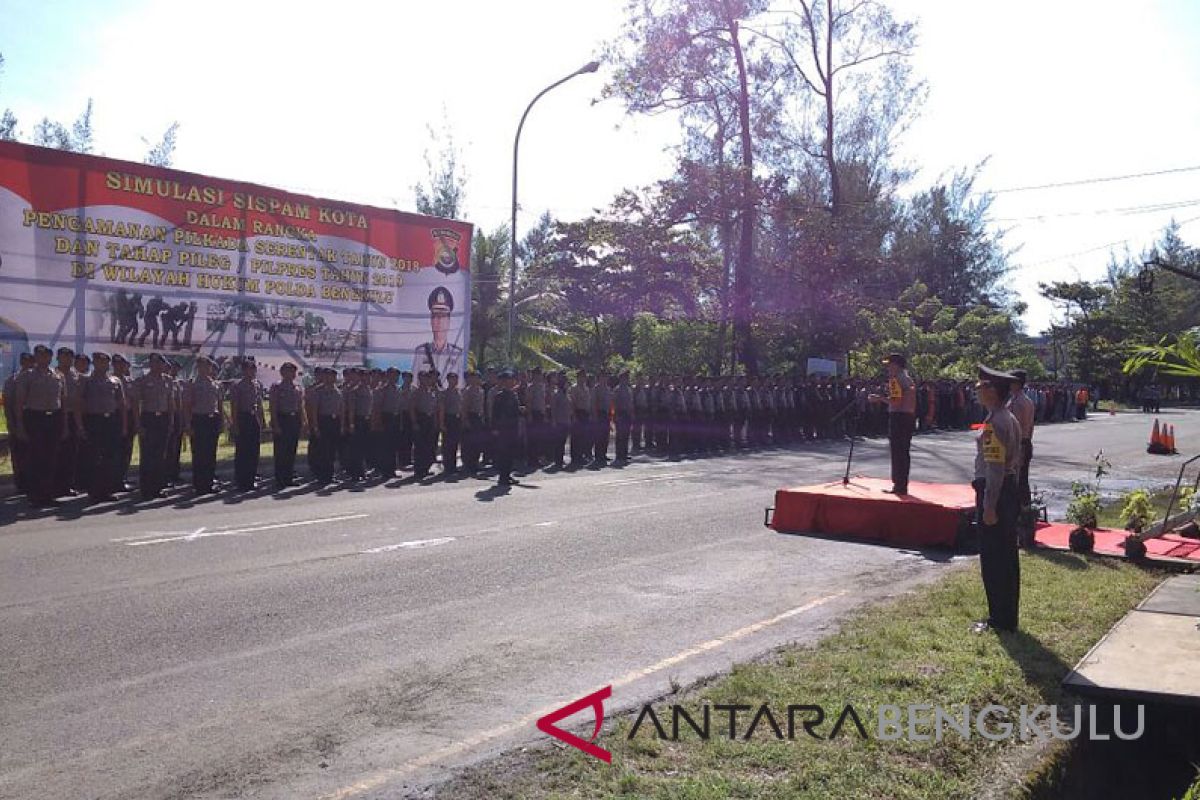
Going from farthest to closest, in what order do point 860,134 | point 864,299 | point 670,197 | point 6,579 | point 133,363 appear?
point 860,134
point 864,299
point 670,197
point 133,363
point 6,579

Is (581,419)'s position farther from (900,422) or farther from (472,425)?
(900,422)

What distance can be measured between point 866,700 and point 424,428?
44.3 feet

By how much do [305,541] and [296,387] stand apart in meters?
6.29

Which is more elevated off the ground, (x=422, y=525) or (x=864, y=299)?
(x=864, y=299)

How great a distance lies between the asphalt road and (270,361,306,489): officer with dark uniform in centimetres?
194

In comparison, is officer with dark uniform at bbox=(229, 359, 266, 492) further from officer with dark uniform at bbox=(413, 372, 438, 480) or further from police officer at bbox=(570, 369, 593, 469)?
police officer at bbox=(570, 369, 593, 469)

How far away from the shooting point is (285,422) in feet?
50.4

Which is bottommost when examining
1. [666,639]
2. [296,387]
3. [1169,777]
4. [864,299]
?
[1169,777]

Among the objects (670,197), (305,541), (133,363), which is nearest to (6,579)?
(305,541)

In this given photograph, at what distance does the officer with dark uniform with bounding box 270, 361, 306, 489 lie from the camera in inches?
601

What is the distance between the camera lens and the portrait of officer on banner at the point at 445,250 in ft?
75.0

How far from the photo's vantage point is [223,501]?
43.8 ft

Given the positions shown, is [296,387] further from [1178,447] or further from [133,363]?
[1178,447]

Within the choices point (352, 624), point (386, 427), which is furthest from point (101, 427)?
point (352, 624)
